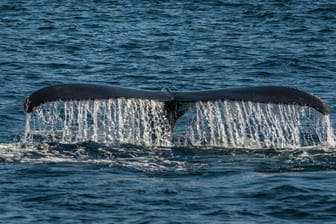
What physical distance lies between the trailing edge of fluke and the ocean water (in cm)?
28

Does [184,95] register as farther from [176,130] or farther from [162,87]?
[162,87]

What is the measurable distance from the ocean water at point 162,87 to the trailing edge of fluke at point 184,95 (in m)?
0.28

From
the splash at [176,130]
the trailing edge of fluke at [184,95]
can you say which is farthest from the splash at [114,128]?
the trailing edge of fluke at [184,95]

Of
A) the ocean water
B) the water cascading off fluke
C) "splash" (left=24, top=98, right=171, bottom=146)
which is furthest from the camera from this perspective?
"splash" (left=24, top=98, right=171, bottom=146)

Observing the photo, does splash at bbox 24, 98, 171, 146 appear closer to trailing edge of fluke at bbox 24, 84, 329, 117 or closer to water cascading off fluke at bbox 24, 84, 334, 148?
water cascading off fluke at bbox 24, 84, 334, 148

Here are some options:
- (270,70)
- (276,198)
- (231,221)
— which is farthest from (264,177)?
(270,70)

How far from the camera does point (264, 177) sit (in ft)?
41.4

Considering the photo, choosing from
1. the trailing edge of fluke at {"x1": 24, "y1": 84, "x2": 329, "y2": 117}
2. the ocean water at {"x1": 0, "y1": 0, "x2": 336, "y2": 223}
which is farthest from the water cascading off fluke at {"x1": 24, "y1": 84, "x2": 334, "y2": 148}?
the ocean water at {"x1": 0, "y1": 0, "x2": 336, "y2": 223}

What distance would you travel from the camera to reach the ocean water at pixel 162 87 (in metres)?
11.5

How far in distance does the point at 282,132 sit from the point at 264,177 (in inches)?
121

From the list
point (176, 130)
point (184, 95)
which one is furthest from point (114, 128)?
point (184, 95)

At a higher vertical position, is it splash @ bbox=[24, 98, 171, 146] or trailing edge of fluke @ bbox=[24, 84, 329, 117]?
trailing edge of fluke @ bbox=[24, 84, 329, 117]

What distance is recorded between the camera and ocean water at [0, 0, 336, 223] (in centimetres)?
1148

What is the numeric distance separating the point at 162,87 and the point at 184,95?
745 centimetres
